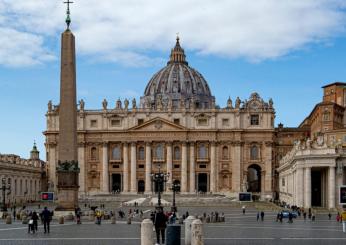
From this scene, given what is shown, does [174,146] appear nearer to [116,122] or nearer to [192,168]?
[192,168]

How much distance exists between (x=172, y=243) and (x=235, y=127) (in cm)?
8490

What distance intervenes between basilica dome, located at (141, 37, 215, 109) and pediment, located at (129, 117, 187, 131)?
2329 centimetres

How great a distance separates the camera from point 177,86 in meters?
133

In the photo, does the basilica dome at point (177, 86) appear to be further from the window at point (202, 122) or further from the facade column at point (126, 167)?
the window at point (202, 122)

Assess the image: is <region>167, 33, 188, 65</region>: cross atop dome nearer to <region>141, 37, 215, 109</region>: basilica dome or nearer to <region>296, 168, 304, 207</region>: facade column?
<region>141, 37, 215, 109</region>: basilica dome

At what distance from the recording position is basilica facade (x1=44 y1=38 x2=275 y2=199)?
4126 inches

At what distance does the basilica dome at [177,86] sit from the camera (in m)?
132

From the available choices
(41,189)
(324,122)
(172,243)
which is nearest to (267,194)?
(324,122)

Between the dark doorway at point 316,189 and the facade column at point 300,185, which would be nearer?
the facade column at point 300,185

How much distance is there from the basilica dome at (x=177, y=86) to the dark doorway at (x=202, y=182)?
25272 mm

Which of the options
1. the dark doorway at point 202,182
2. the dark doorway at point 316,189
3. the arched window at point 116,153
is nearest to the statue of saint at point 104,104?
the arched window at point 116,153

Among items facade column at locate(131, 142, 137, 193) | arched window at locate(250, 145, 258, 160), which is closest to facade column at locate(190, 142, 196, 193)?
facade column at locate(131, 142, 137, 193)

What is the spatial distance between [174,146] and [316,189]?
40.4 meters

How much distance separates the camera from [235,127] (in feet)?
344
